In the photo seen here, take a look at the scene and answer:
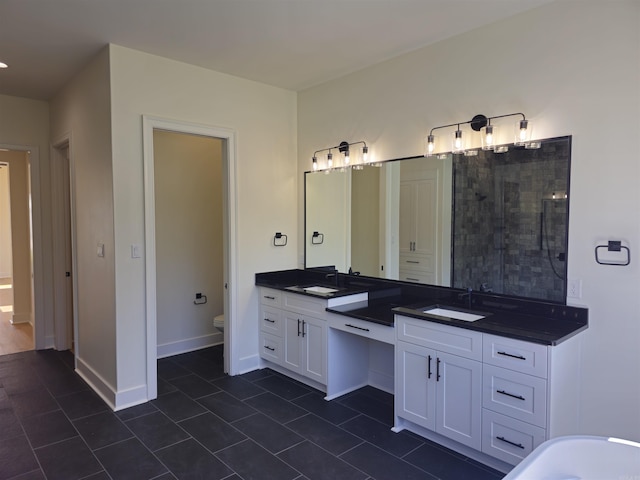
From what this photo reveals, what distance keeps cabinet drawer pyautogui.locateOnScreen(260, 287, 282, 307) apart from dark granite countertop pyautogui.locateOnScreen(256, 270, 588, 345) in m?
0.05

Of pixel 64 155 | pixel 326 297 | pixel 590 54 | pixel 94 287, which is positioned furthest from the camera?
pixel 64 155

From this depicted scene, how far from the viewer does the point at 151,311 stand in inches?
→ 132

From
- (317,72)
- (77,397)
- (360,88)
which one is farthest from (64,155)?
(360,88)

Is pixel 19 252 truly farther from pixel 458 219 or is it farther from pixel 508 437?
pixel 508 437

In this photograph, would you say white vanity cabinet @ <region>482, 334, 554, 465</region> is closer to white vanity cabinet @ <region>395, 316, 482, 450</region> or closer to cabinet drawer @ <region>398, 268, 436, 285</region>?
white vanity cabinet @ <region>395, 316, 482, 450</region>

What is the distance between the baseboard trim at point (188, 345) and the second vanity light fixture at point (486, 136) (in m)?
3.17

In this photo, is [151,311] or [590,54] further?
[151,311]

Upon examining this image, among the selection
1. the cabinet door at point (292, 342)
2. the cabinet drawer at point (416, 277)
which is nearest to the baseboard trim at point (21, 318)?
the cabinet door at point (292, 342)

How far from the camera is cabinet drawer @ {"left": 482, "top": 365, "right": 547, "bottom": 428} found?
212 cm

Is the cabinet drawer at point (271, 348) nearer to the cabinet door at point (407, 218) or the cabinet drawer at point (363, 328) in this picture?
the cabinet drawer at point (363, 328)

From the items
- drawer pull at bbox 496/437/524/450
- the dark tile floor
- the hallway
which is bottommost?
the dark tile floor

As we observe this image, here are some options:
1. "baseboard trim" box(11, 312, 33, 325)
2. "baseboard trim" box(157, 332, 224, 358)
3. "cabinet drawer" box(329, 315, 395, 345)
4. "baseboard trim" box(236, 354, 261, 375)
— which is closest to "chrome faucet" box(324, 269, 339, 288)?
"cabinet drawer" box(329, 315, 395, 345)

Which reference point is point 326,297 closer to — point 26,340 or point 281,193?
point 281,193

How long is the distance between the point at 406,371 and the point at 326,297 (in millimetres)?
887
